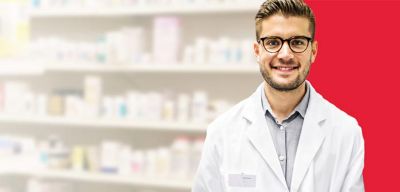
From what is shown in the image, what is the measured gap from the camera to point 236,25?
11.8ft

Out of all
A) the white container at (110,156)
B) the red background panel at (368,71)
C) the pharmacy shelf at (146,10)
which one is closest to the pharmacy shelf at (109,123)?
the white container at (110,156)

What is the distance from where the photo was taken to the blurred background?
11.4 ft

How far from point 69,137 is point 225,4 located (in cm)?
152

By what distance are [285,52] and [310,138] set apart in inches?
9.9

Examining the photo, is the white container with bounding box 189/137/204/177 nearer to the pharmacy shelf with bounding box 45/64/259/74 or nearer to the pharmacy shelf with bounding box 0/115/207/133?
the pharmacy shelf with bounding box 0/115/207/133

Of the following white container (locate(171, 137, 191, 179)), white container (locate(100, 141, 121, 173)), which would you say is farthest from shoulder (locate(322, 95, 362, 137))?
white container (locate(100, 141, 121, 173))

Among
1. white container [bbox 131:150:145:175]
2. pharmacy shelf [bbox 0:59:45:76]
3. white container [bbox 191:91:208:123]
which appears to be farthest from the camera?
pharmacy shelf [bbox 0:59:45:76]

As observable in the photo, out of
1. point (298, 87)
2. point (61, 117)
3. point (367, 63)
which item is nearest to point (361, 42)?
point (367, 63)

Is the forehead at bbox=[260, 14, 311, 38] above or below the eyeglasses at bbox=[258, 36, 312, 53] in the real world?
above

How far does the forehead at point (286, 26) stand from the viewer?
1488mm

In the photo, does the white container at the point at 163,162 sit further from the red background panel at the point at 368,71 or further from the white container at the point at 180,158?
the red background panel at the point at 368,71

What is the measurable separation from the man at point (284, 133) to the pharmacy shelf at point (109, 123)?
1763 millimetres

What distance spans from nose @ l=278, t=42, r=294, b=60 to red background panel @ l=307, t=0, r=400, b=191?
0.94 metres

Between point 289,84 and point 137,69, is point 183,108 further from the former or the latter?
point 289,84
